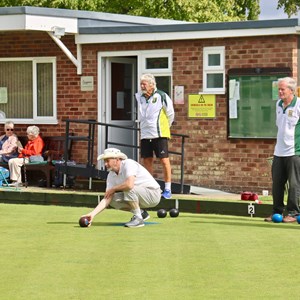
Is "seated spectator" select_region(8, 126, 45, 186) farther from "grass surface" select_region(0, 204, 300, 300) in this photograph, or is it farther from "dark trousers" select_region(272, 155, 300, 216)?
"dark trousers" select_region(272, 155, 300, 216)

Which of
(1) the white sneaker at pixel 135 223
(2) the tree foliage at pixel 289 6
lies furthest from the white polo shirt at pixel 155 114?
(2) the tree foliage at pixel 289 6

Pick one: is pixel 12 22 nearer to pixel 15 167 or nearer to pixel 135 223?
pixel 15 167

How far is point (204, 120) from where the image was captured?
16.9 meters

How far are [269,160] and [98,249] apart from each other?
6.97m

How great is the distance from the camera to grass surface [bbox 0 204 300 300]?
7.50m

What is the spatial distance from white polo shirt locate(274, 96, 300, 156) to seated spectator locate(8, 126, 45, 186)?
6307 mm

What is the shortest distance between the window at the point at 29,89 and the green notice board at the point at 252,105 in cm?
338

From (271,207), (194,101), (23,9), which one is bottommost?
(271,207)

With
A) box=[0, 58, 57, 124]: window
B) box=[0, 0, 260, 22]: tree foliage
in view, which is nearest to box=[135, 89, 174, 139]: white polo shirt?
box=[0, 58, 57, 124]: window

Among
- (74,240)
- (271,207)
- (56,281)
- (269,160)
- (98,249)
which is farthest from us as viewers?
(269,160)

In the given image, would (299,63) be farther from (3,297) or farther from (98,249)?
(3,297)

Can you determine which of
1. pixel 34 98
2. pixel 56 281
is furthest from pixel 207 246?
pixel 34 98

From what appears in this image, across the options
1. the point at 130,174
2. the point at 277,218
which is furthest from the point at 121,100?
the point at 130,174

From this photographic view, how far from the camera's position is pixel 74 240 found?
10.2 metres
